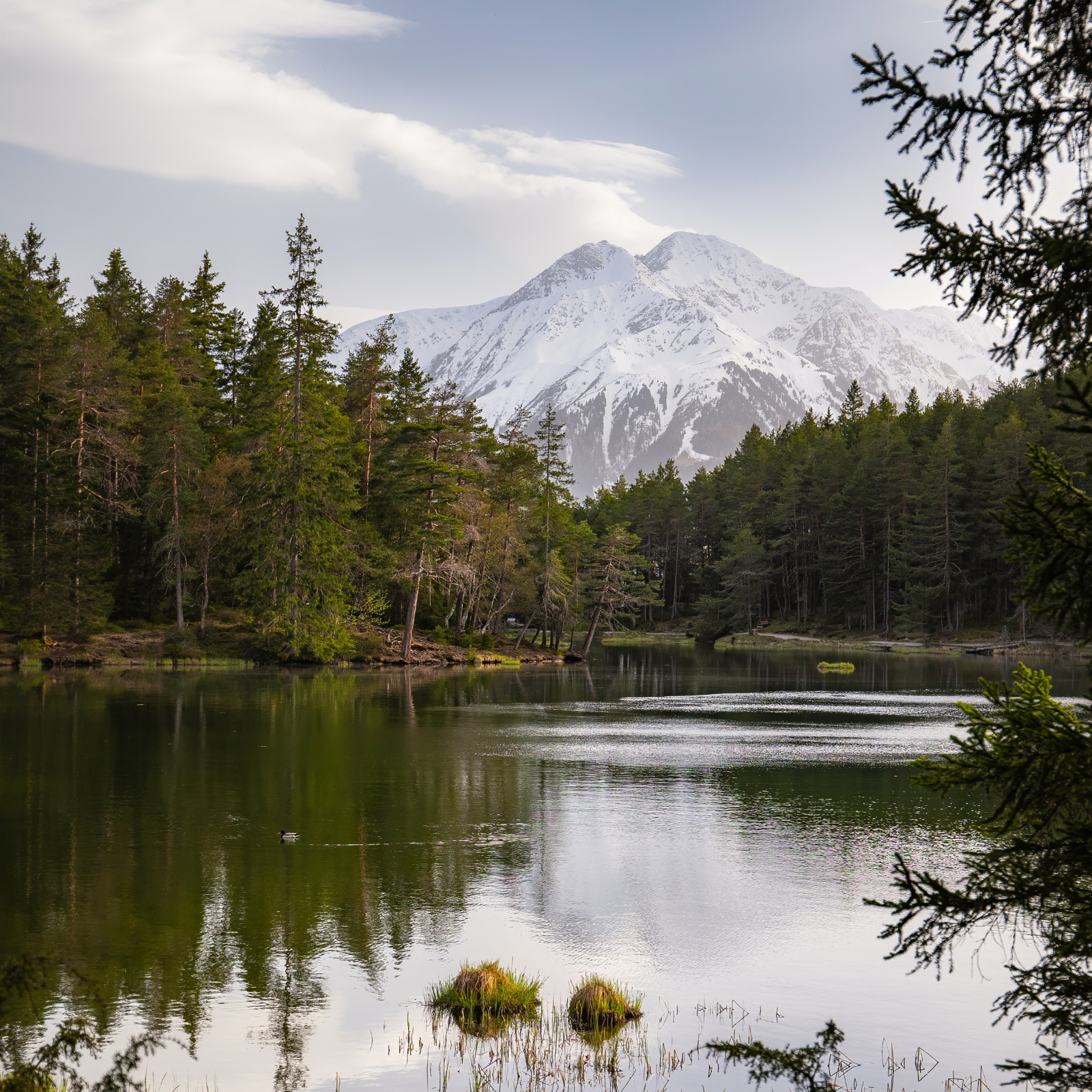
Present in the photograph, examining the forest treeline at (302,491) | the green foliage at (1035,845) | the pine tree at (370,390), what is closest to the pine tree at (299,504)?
the forest treeline at (302,491)

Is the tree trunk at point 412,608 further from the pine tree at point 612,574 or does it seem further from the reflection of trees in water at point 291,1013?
the reflection of trees in water at point 291,1013

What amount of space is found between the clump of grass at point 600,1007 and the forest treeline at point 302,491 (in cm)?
4276

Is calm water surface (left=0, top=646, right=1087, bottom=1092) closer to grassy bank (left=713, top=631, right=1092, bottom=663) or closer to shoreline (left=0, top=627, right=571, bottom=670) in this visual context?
shoreline (left=0, top=627, right=571, bottom=670)

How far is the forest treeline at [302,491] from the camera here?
5091cm

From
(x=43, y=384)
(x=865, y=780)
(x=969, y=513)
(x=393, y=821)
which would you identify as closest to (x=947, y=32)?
(x=393, y=821)

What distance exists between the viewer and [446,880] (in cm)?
1445

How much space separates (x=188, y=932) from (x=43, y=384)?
1780 inches

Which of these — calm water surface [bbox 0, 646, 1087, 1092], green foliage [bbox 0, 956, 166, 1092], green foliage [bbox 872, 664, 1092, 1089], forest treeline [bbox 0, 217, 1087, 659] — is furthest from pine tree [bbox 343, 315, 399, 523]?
green foliage [bbox 872, 664, 1092, 1089]

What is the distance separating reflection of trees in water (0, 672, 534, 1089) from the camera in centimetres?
1089

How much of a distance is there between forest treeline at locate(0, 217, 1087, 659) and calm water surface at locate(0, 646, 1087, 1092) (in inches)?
816

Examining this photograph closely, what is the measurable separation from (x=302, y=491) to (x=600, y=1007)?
43701 mm

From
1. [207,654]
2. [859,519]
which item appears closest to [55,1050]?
[207,654]

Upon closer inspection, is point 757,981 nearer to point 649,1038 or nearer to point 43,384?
point 649,1038

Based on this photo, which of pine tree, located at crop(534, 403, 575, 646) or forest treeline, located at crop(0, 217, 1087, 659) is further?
pine tree, located at crop(534, 403, 575, 646)
